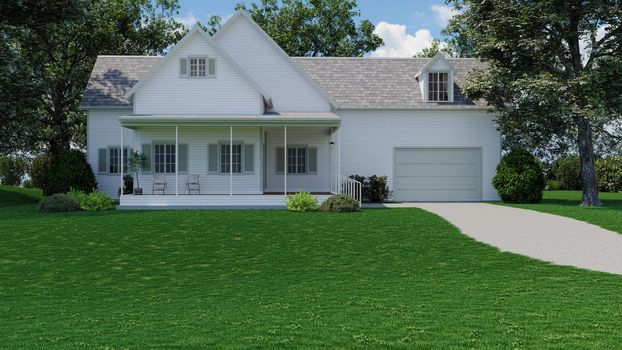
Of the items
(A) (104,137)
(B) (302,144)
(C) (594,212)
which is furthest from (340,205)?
(A) (104,137)

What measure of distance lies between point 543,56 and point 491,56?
227cm

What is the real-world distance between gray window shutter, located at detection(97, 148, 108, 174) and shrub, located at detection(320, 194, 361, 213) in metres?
12.2

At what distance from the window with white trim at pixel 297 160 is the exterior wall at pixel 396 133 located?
1.89 m

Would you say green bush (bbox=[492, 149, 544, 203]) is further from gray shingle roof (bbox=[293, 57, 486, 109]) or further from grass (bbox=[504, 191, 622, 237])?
gray shingle roof (bbox=[293, 57, 486, 109])

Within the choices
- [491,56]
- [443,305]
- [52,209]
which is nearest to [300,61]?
[491,56]

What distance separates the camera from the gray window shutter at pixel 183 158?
2731cm

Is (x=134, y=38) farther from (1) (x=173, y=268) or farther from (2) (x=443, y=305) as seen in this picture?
(2) (x=443, y=305)

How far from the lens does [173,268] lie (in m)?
12.4

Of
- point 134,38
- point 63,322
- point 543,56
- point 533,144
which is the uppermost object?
point 134,38

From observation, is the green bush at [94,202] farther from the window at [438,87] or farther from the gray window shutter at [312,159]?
the window at [438,87]

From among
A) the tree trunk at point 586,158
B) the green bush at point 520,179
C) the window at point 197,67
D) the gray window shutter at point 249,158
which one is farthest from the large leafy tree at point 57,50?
the tree trunk at point 586,158

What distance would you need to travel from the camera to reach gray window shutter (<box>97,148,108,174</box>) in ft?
96.0

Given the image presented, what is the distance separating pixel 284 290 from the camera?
34.0 ft

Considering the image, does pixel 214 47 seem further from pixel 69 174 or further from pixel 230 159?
pixel 69 174
